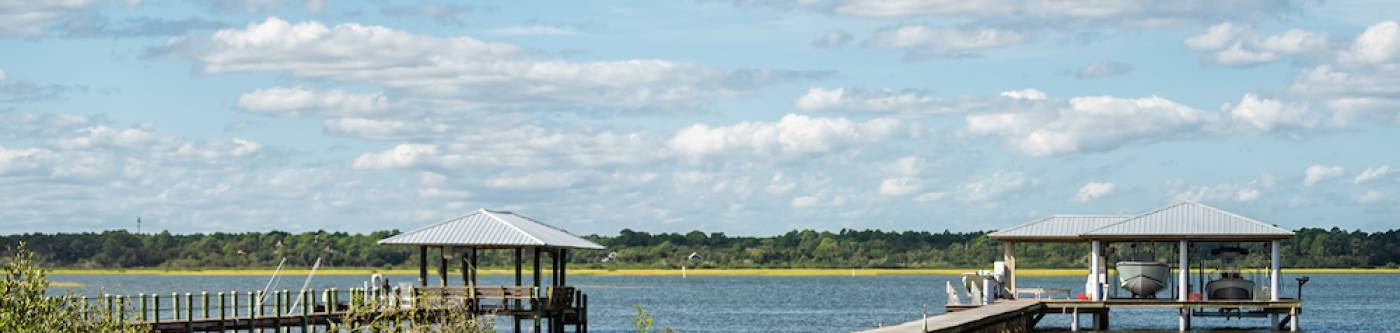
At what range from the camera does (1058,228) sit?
Result: 50531 millimetres

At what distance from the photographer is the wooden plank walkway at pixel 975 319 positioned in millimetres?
31359

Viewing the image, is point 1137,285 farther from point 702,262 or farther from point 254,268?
point 702,262

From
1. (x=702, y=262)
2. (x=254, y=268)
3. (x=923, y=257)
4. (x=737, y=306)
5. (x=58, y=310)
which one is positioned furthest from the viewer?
(x=702, y=262)

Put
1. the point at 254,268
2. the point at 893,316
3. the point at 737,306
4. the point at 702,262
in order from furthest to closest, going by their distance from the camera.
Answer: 1. the point at 702,262
2. the point at 254,268
3. the point at 737,306
4. the point at 893,316

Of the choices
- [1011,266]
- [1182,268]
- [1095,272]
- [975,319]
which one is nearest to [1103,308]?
[1095,272]

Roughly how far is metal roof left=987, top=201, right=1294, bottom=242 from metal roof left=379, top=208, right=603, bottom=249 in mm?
11016

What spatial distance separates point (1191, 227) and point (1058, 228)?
388 cm

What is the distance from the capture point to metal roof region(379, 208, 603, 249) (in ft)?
157

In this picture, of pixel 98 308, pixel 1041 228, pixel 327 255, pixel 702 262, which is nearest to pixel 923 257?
pixel 702 262

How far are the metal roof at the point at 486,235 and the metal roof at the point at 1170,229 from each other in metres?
11.0

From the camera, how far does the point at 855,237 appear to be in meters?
181

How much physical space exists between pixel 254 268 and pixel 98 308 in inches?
5425

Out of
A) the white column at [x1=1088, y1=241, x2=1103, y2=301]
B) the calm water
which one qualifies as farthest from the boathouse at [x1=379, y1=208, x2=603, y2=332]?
the white column at [x1=1088, y1=241, x2=1103, y2=301]

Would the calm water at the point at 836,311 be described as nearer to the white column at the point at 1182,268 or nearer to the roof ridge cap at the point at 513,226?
the white column at the point at 1182,268
